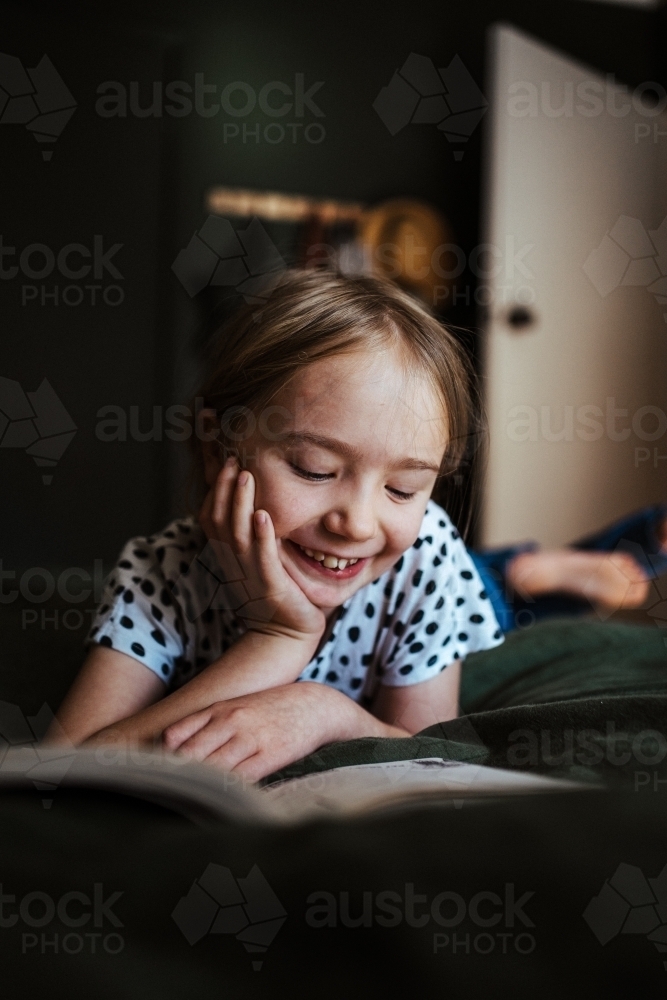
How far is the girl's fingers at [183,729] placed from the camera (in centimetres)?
68

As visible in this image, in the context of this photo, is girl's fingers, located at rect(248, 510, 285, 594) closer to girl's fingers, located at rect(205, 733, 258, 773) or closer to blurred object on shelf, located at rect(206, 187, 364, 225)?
girl's fingers, located at rect(205, 733, 258, 773)

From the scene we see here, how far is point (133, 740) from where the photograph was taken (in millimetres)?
714

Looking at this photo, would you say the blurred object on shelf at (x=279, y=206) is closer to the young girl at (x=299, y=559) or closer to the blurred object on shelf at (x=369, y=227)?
the blurred object on shelf at (x=369, y=227)

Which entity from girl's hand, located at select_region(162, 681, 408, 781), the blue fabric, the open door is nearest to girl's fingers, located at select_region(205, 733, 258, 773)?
girl's hand, located at select_region(162, 681, 408, 781)

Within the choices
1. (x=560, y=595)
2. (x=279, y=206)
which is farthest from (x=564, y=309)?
(x=560, y=595)

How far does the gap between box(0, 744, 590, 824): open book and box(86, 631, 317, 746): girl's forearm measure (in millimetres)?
138

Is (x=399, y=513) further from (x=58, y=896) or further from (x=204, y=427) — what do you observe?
(x=58, y=896)

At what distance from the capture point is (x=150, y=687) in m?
0.87

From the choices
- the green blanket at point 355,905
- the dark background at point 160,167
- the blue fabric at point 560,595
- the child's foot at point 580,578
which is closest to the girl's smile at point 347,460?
the green blanket at point 355,905

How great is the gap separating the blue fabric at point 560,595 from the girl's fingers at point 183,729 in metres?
1.03

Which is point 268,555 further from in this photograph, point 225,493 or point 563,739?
point 563,739

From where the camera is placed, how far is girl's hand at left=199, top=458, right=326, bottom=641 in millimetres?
760

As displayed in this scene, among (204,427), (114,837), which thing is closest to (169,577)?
(204,427)

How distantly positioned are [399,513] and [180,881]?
0.40m
